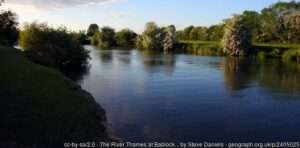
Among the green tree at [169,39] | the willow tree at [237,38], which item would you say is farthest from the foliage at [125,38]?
the willow tree at [237,38]

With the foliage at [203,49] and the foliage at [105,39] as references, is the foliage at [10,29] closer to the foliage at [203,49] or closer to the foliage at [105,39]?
the foliage at [203,49]

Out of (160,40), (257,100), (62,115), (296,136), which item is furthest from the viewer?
(160,40)

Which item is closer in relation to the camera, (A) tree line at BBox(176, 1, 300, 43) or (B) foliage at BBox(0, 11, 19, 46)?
(B) foliage at BBox(0, 11, 19, 46)

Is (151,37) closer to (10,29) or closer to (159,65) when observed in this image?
(10,29)

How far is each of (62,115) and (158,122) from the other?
6.10 m

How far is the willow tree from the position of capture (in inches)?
3511

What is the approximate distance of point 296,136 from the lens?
58.6 ft

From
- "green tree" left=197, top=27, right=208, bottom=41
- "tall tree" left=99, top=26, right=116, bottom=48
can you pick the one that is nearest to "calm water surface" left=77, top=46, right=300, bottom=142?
"green tree" left=197, top=27, right=208, bottom=41

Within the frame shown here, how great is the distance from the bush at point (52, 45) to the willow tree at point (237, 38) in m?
46.3

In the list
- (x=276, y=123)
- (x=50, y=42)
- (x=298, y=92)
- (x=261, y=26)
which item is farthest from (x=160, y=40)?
(x=276, y=123)

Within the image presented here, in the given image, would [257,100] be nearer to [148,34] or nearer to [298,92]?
[298,92]

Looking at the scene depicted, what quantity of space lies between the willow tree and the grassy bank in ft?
238

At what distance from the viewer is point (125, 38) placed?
5546 inches

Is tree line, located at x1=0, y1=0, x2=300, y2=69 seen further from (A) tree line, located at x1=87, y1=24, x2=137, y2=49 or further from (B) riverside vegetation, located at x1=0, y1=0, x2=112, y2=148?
(B) riverside vegetation, located at x1=0, y1=0, x2=112, y2=148
